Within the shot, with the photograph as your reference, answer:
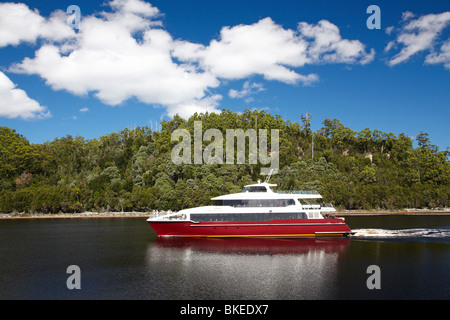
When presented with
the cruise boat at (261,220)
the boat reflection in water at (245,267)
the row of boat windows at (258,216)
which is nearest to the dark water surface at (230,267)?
the boat reflection in water at (245,267)

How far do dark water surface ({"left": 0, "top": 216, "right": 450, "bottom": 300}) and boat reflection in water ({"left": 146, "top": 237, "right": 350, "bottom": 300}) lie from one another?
75 mm

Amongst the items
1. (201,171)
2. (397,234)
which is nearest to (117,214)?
(201,171)

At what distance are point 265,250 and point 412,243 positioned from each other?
59.7 feet

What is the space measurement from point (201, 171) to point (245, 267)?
6361 centimetres

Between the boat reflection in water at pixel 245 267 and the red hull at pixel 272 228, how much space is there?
743 millimetres

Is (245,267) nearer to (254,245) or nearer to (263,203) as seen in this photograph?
(254,245)

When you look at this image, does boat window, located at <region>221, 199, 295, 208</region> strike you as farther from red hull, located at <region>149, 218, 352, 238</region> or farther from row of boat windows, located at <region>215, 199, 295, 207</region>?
red hull, located at <region>149, 218, 352, 238</region>

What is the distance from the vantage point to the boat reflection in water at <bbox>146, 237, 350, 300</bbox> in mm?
21688

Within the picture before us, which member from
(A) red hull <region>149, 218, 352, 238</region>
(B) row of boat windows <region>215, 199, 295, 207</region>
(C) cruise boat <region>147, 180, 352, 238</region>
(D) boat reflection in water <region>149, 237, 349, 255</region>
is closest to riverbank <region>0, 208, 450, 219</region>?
(C) cruise boat <region>147, 180, 352, 238</region>

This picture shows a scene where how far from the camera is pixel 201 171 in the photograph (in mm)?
89875

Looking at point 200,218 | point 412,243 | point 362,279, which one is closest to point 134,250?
point 200,218

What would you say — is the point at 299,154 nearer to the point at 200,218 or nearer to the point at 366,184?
the point at 366,184
